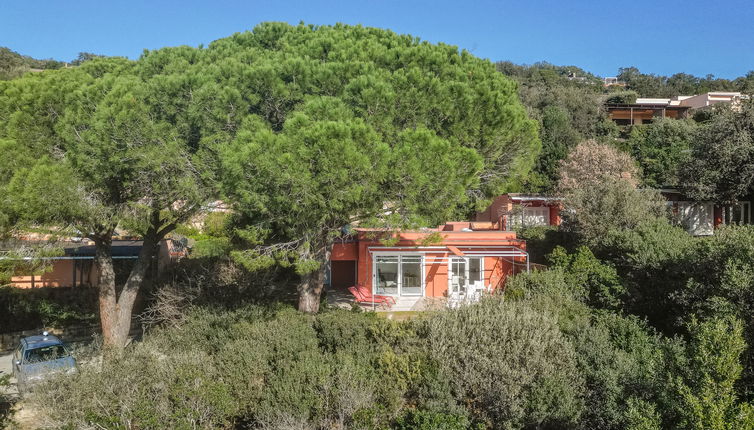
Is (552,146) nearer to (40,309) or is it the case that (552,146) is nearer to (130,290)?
(130,290)

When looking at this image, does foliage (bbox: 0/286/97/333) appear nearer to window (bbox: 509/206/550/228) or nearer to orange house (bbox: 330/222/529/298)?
orange house (bbox: 330/222/529/298)

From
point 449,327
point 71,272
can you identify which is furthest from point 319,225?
point 71,272

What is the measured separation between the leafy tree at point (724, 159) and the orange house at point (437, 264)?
1163 centimetres

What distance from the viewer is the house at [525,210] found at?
26.4 m

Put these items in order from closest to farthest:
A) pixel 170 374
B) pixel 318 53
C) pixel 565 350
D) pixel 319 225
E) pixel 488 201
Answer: pixel 170 374 → pixel 565 350 → pixel 319 225 → pixel 318 53 → pixel 488 201

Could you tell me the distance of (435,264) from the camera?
19.6m

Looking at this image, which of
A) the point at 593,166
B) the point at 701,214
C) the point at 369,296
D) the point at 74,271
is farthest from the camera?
the point at 701,214

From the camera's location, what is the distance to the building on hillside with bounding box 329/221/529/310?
19.4 meters

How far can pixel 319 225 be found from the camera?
12625mm

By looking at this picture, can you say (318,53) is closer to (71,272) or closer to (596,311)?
(596,311)

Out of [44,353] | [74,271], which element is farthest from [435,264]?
[74,271]

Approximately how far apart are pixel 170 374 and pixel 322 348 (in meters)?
3.33

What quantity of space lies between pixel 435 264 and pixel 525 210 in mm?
10393

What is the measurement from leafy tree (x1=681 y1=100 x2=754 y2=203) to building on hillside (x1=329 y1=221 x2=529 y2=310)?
11.6 m
